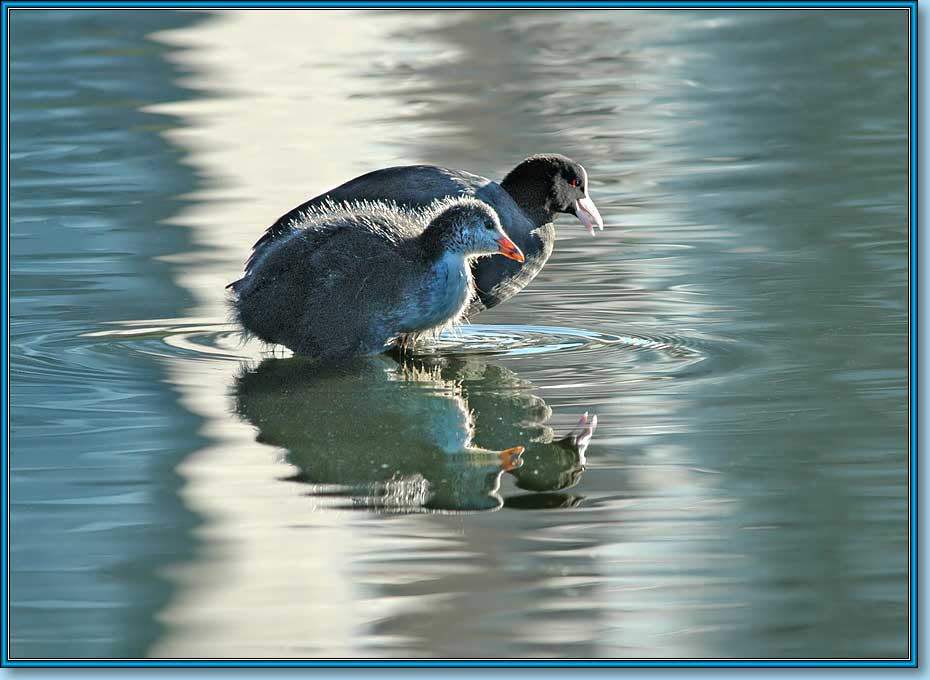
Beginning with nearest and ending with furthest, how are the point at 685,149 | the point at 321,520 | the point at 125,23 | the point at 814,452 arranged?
the point at 321,520 < the point at 814,452 < the point at 685,149 < the point at 125,23

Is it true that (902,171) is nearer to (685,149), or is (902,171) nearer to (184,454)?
(685,149)

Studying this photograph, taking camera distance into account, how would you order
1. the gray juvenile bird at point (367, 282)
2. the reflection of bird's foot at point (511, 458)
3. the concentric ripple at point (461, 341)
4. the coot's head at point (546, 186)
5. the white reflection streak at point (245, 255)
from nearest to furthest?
the white reflection streak at point (245, 255)
the reflection of bird's foot at point (511, 458)
the gray juvenile bird at point (367, 282)
the concentric ripple at point (461, 341)
the coot's head at point (546, 186)

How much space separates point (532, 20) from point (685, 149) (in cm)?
835

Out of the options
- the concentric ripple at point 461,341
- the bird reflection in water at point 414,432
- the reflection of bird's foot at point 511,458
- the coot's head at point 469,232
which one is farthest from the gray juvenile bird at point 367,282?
the reflection of bird's foot at point 511,458

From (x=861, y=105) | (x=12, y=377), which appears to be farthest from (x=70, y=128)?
(x=12, y=377)

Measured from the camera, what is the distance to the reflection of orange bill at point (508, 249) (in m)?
6.97

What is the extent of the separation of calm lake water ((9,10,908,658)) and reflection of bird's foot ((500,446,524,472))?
5cm

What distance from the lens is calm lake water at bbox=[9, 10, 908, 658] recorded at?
177 inches

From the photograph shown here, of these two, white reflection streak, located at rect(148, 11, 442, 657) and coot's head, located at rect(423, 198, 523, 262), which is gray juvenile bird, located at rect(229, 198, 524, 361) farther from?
white reflection streak, located at rect(148, 11, 442, 657)

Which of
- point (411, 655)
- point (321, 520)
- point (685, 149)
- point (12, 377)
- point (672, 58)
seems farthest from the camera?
A: point (672, 58)

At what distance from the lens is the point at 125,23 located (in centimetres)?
1984

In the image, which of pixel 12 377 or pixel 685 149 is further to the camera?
pixel 685 149

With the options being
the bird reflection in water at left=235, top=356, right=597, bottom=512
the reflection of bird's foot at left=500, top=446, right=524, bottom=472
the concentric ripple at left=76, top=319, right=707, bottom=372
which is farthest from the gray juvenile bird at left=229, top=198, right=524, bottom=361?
the reflection of bird's foot at left=500, top=446, right=524, bottom=472

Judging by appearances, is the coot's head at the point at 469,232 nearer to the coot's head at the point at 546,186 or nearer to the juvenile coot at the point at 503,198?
the juvenile coot at the point at 503,198
